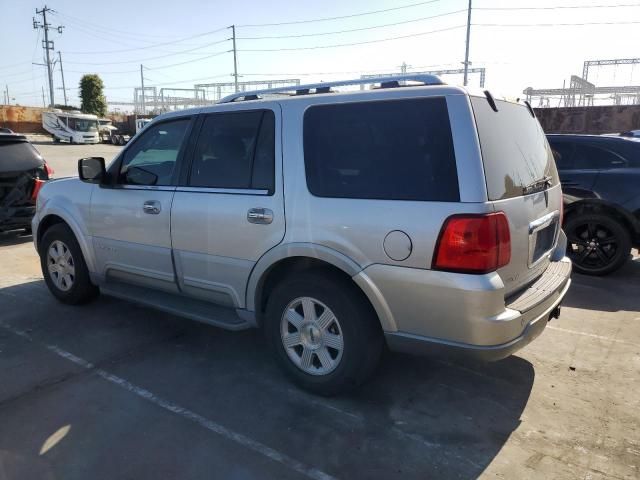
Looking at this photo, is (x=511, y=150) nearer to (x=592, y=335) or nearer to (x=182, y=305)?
(x=592, y=335)

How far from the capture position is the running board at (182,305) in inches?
143

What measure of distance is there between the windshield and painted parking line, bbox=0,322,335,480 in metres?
47.6

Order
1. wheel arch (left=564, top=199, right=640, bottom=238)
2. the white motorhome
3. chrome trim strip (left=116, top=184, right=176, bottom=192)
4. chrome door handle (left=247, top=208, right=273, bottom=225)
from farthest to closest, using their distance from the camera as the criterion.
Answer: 1. the white motorhome
2. wheel arch (left=564, top=199, right=640, bottom=238)
3. chrome trim strip (left=116, top=184, right=176, bottom=192)
4. chrome door handle (left=247, top=208, right=273, bottom=225)

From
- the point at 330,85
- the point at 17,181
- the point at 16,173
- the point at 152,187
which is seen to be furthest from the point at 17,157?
the point at 330,85

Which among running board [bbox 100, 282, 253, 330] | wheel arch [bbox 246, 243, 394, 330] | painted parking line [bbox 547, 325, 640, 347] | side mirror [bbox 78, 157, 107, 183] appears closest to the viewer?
wheel arch [bbox 246, 243, 394, 330]

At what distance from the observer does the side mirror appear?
14.5 feet

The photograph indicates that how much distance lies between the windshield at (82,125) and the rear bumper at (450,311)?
49.7 metres

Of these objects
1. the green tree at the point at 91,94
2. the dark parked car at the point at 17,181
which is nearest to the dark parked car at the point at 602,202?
the dark parked car at the point at 17,181

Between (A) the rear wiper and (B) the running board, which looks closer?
(A) the rear wiper

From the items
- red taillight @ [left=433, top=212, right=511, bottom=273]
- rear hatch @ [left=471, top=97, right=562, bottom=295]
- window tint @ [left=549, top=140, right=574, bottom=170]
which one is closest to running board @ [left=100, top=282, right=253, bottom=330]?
red taillight @ [left=433, top=212, right=511, bottom=273]

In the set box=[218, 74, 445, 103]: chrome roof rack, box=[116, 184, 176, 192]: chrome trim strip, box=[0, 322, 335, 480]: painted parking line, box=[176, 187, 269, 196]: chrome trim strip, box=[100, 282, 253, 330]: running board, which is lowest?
box=[0, 322, 335, 480]: painted parking line

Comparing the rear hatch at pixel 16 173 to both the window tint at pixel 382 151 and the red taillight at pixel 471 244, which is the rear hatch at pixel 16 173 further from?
the red taillight at pixel 471 244

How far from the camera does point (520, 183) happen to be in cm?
300

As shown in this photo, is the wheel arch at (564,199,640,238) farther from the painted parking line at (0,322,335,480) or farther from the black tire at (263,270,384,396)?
the painted parking line at (0,322,335,480)
